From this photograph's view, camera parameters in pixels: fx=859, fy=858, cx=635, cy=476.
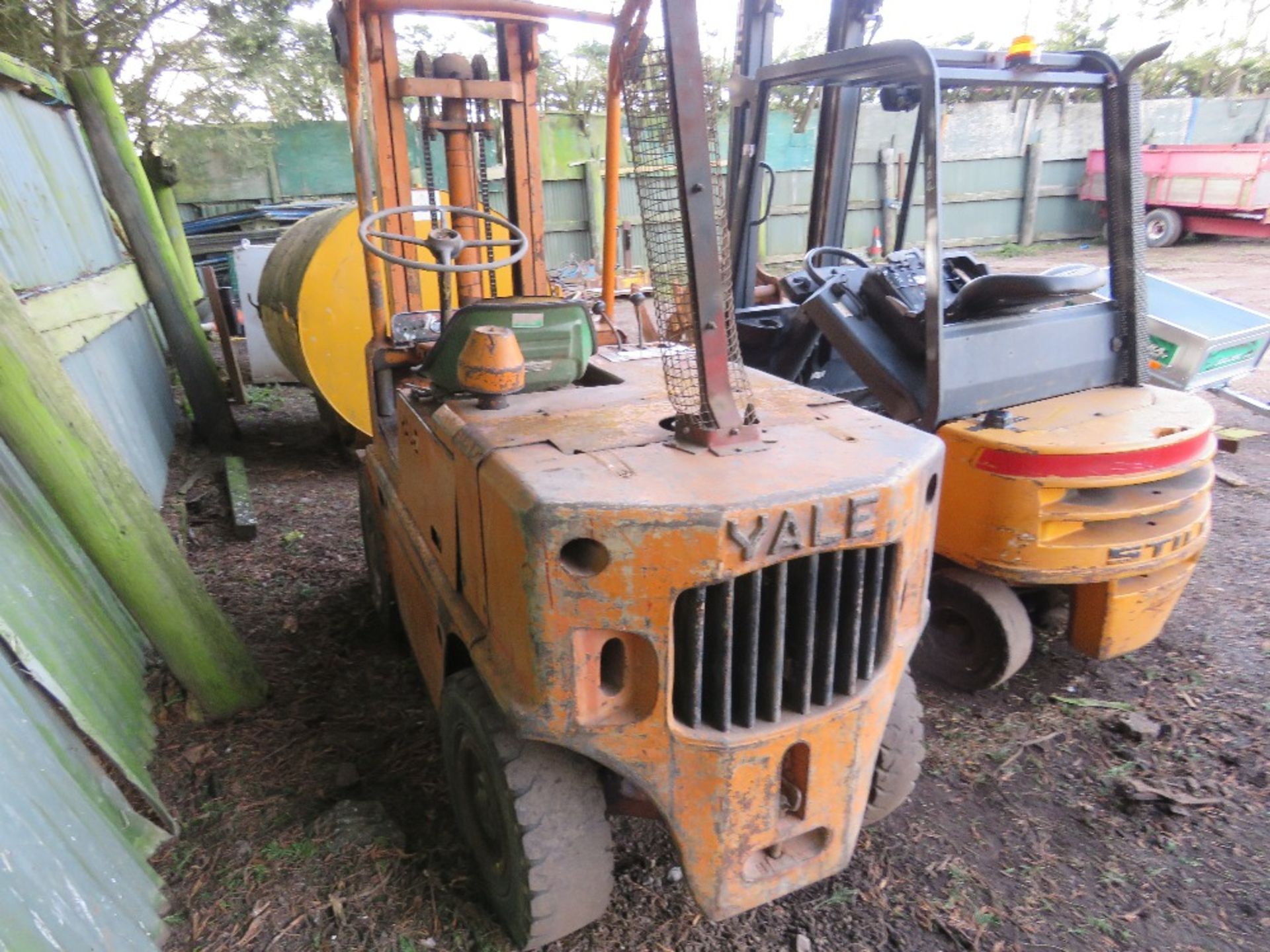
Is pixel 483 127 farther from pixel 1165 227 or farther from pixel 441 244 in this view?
pixel 1165 227

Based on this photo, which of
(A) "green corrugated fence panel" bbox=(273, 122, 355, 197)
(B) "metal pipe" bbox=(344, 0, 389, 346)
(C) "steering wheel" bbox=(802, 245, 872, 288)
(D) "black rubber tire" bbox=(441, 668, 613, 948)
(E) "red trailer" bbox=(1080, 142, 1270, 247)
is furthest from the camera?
(E) "red trailer" bbox=(1080, 142, 1270, 247)

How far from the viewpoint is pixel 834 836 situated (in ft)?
7.40

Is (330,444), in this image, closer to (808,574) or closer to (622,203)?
(808,574)

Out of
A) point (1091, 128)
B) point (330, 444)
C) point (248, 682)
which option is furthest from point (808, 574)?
point (1091, 128)

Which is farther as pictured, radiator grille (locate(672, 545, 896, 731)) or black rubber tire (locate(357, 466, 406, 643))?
black rubber tire (locate(357, 466, 406, 643))

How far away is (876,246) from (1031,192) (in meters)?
4.37

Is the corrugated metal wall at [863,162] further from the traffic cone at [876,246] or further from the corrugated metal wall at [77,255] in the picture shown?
the corrugated metal wall at [77,255]

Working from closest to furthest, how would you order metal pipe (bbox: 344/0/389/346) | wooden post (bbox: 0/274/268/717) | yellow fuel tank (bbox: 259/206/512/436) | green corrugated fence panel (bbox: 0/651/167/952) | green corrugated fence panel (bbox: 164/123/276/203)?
1. green corrugated fence panel (bbox: 0/651/167/952)
2. wooden post (bbox: 0/274/268/717)
3. metal pipe (bbox: 344/0/389/346)
4. yellow fuel tank (bbox: 259/206/512/436)
5. green corrugated fence panel (bbox: 164/123/276/203)

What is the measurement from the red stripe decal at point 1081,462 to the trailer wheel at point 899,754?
3.44 feet

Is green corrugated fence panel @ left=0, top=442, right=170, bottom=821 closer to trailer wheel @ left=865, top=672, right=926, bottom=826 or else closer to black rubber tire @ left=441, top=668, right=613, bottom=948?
black rubber tire @ left=441, top=668, right=613, bottom=948

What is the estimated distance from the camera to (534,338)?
9.53 ft

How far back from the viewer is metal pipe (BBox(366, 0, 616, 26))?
3137 mm

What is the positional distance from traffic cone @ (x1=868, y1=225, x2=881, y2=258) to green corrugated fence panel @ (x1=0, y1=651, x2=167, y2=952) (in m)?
14.6

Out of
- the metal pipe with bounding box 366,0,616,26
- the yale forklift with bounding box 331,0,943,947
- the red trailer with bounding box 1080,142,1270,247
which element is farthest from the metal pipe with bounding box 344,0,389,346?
the red trailer with bounding box 1080,142,1270,247
